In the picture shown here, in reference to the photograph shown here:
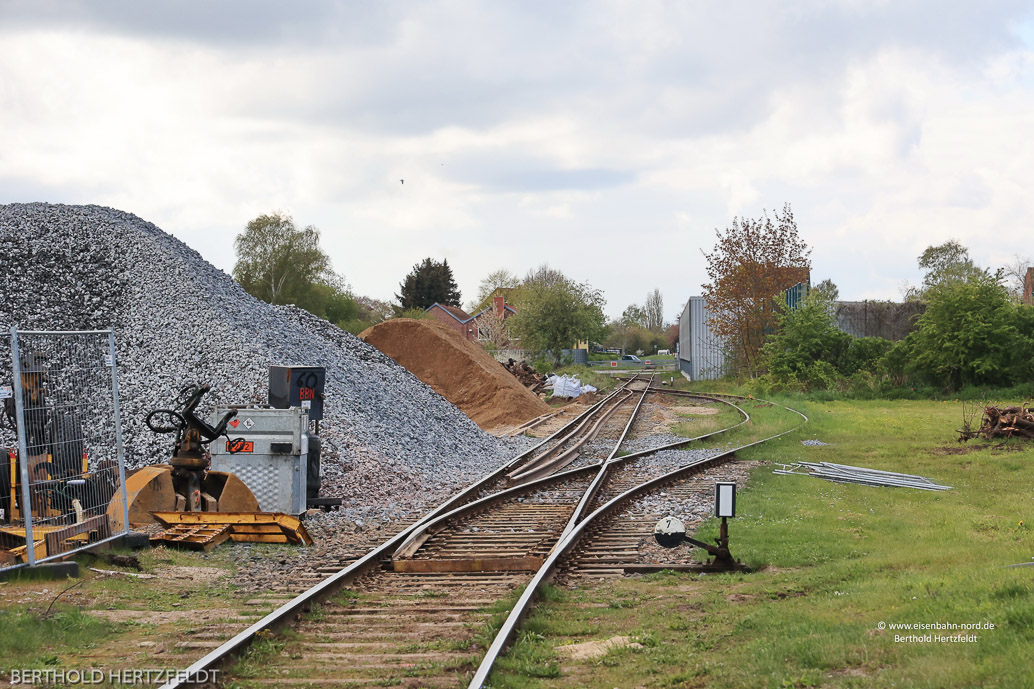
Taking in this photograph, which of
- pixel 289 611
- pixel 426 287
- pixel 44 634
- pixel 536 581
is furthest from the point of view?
pixel 426 287

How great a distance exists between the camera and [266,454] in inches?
470

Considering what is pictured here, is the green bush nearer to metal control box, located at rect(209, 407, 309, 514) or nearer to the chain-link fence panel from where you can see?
metal control box, located at rect(209, 407, 309, 514)

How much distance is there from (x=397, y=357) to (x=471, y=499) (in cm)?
2174

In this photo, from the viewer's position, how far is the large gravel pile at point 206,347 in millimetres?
16234

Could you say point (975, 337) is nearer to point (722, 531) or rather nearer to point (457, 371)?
point (457, 371)

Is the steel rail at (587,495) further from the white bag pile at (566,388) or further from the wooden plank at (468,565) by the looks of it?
the white bag pile at (566,388)

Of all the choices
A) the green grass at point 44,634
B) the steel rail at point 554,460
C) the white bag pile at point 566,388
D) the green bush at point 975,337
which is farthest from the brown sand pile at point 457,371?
the green grass at point 44,634

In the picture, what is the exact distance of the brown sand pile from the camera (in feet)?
105

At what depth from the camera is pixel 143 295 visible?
22.2 m

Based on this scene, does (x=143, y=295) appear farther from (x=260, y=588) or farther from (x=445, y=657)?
(x=445, y=657)

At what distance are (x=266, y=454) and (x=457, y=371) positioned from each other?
22745 mm

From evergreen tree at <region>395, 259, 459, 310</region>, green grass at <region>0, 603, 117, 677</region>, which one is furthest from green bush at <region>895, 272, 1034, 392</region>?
evergreen tree at <region>395, 259, 459, 310</region>

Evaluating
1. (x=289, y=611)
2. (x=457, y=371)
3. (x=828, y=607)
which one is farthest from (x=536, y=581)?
(x=457, y=371)

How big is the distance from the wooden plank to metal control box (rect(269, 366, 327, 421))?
4667 millimetres
